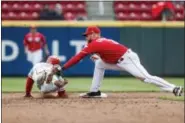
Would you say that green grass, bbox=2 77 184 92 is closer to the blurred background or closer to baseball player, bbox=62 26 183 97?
the blurred background

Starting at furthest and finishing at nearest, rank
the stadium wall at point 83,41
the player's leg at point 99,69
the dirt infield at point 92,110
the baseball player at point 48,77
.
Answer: the stadium wall at point 83,41, the player's leg at point 99,69, the baseball player at point 48,77, the dirt infield at point 92,110

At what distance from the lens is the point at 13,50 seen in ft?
56.4

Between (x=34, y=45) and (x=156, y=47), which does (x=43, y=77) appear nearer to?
(x=34, y=45)

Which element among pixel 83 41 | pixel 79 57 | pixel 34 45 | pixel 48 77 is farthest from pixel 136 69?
pixel 83 41

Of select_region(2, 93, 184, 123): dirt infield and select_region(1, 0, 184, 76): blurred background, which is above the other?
select_region(1, 0, 184, 76): blurred background

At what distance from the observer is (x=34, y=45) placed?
16328 millimetres

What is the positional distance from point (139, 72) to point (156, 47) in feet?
24.6

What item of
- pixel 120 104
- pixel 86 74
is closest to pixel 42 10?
pixel 86 74

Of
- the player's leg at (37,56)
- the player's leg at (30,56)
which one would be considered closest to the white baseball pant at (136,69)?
the player's leg at (37,56)

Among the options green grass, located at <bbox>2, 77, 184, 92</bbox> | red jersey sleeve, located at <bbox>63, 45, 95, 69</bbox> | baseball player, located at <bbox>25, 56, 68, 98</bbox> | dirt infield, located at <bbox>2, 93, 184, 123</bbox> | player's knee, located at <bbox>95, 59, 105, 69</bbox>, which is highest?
red jersey sleeve, located at <bbox>63, 45, 95, 69</bbox>

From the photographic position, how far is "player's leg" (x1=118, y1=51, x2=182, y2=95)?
986 centimetres

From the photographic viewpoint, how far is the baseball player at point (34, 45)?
637 inches

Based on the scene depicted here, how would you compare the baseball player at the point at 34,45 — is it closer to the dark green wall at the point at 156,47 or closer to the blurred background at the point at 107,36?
the blurred background at the point at 107,36

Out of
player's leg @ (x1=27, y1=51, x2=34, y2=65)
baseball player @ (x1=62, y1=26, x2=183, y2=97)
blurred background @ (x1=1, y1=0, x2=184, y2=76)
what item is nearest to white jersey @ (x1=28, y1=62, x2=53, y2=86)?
baseball player @ (x1=62, y1=26, x2=183, y2=97)
